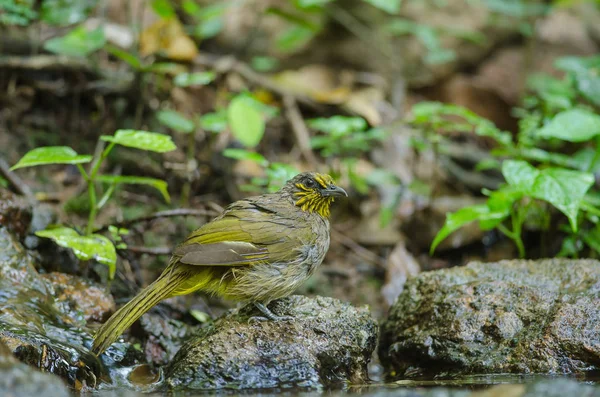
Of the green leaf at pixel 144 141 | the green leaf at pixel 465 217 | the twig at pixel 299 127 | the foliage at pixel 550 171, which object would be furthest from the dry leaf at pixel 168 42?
the green leaf at pixel 465 217

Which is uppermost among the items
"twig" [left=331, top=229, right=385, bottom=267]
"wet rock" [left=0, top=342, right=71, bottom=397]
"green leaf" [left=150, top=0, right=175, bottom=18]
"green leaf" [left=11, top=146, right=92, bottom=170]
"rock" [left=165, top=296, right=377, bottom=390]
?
"green leaf" [left=150, top=0, right=175, bottom=18]

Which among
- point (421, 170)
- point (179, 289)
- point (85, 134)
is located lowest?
point (421, 170)

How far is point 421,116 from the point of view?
20.3 ft

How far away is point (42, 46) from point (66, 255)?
3.11 metres

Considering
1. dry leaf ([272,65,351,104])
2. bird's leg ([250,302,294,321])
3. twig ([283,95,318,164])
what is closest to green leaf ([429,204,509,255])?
bird's leg ([250,302,294,321])

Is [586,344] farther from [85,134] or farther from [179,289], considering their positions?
[85,134]

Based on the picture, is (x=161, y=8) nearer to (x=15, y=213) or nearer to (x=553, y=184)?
(x=15, y=213)

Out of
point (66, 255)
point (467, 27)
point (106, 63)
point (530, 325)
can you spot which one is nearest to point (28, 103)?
point (106, 63)

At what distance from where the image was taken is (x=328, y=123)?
629 centimetres

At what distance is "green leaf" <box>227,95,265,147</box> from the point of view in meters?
5.81

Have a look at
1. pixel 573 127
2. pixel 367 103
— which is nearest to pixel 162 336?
pixel 573 127

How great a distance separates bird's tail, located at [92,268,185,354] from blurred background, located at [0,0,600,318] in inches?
35.2

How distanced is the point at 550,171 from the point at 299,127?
4.02 m

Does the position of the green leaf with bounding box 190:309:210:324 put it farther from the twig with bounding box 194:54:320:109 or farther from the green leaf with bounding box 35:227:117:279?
the twig with bounding box 194:54:320:109
